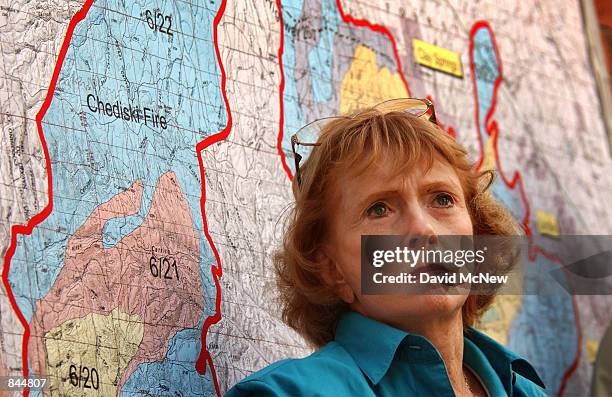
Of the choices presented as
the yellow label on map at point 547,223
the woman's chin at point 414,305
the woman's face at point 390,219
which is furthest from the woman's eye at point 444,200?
the yellow label on map at point 547,223

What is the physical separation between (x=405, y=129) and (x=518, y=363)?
0.54m

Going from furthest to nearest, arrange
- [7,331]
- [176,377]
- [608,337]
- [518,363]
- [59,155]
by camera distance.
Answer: [608,337], [518,363], [176,377], [59,155], [7,331]

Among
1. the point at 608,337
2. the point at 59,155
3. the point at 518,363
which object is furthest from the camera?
the point at 608,337

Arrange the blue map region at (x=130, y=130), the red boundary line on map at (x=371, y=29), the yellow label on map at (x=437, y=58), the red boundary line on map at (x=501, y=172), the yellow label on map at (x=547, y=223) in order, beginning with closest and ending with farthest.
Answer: the blue map region at (x=130, y=130) < the red boundary line on map at (x=371, y=29) < the yellow label on map at (x=437, y=58) < the red boundary line on map at (x=501, y=172) < the yellow label on map at (x=547, y=223)

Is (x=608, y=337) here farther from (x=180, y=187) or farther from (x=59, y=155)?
(x=59, y=155)

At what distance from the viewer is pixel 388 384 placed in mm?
1954

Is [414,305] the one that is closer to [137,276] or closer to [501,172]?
[137,276]

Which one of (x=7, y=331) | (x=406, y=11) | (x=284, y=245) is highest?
(x=406, y=11)

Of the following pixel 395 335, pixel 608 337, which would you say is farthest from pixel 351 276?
pixel 608 337

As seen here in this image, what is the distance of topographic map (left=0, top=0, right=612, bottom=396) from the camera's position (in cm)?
188

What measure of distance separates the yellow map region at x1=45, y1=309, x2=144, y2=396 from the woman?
0.27 meters

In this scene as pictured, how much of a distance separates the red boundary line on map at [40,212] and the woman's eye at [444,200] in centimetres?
66

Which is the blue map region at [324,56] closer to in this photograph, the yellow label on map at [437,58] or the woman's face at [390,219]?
the yellow label on map at [437,58]

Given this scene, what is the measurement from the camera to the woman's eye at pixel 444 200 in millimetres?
2070
